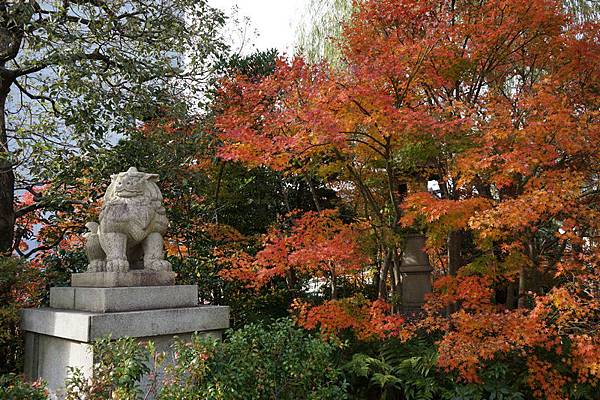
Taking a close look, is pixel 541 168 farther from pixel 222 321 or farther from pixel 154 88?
pixel 154 88

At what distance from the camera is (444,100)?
848cm

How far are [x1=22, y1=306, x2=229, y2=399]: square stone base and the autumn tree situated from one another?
2897mm

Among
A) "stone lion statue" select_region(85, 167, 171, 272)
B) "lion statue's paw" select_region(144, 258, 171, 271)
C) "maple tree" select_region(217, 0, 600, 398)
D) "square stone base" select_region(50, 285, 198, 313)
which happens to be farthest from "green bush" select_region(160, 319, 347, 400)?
"maple tree" select_region(217, 0, 600, 398)

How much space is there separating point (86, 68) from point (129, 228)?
3387mm

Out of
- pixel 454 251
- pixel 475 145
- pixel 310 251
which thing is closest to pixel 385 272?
pixel 454 251

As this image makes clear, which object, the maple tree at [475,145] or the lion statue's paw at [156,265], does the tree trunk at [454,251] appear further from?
the lion statue's paw at [156,265]

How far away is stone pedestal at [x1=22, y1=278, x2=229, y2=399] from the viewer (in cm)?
487

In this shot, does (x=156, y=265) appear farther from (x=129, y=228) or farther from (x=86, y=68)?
(x=86, y=68)

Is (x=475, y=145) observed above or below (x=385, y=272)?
above

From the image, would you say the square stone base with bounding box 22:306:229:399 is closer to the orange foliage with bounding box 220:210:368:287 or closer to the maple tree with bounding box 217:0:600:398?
the orange foliage with bounding box 220:210:368:287

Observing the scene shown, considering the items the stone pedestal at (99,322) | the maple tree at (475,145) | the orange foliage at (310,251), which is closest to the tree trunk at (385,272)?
the maple tree at (475,145)

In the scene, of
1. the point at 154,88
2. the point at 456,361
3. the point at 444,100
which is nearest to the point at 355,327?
the point at 456,361

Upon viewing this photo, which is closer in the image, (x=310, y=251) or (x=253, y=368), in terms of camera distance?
(x=253, y=368)

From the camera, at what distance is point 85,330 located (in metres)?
4.74
